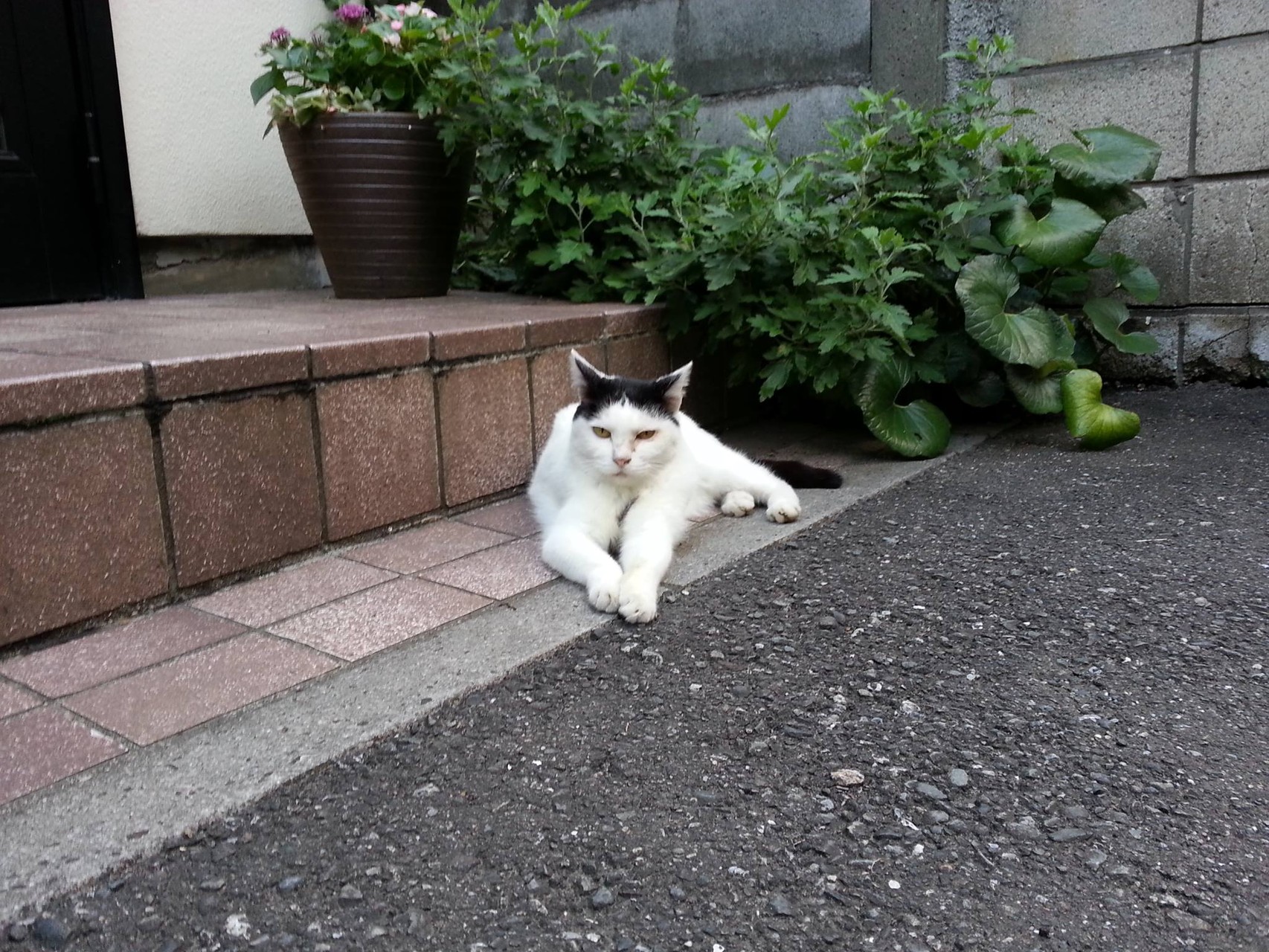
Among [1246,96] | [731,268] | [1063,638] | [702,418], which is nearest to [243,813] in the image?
[1063,638]

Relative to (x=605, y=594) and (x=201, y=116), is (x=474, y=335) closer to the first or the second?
(x=605, y=594)

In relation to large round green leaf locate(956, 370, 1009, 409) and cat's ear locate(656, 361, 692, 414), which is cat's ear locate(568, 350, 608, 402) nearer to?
cat's ear locate(656, 361, 692, 414)

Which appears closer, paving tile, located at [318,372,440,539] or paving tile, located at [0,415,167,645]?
paving tile, located at [0,415,167,645]

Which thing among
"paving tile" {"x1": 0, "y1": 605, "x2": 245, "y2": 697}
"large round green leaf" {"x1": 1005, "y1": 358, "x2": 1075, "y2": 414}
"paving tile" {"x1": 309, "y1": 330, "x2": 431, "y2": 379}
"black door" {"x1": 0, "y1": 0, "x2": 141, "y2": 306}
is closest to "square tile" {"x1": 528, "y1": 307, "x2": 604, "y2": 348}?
"paving tile" {"x1": 309, "y1": 330, "x2": 431, "y2": 379}

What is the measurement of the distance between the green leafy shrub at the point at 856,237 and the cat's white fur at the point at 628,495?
58 cm

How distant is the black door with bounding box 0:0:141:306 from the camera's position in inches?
138

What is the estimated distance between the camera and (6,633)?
1.77 m

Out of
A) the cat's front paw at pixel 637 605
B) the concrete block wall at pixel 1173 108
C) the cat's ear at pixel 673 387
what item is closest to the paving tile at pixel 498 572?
the cat's front paw at pixel 637 605

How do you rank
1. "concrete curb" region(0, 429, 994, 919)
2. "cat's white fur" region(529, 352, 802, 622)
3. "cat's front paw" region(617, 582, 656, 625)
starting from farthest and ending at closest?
"cat's white fur" region(529, 352, 802, 622)
"cat's front paw" region(617, 582, 656, 625)
"concrete curb" region(0, 429, 994, 919)

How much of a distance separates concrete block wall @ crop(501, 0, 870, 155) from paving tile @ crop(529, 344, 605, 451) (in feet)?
5.97

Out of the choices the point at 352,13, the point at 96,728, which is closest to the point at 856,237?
the point at 352,13

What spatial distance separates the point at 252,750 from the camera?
1481 mm

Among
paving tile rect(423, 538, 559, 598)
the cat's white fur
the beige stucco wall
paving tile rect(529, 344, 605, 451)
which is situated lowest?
paving tile rect(423, 538, 559, 598)

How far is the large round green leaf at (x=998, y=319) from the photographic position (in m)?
3.11
